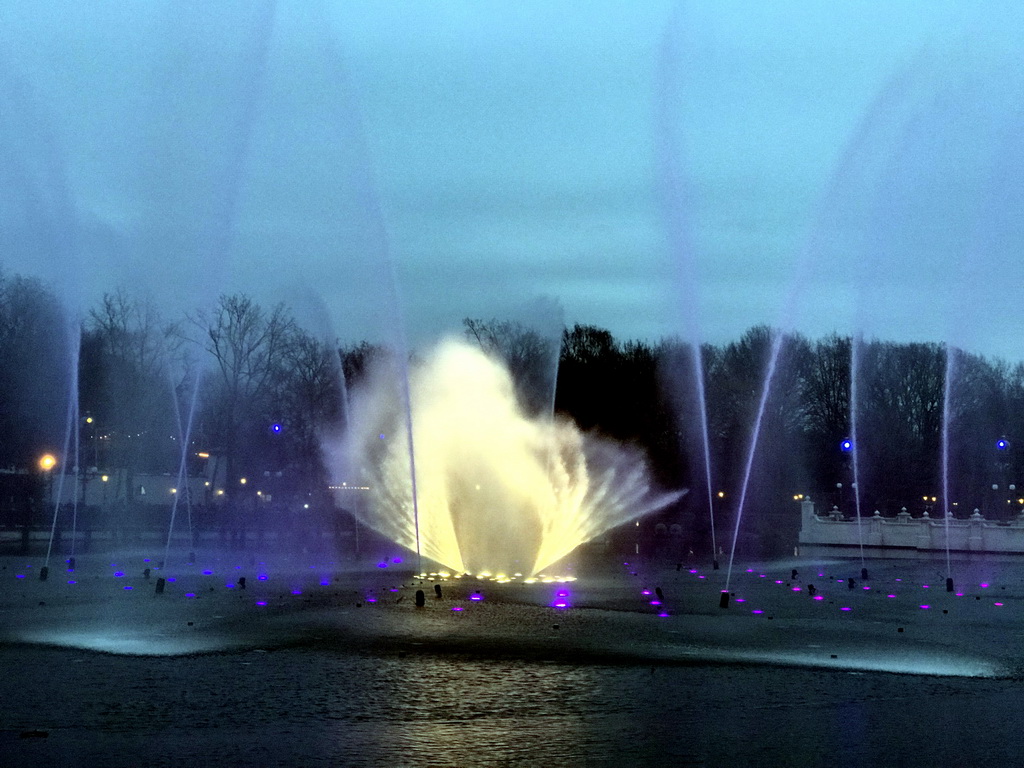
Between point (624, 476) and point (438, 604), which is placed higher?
point (624, 476)

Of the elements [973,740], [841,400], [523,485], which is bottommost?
[973,740]

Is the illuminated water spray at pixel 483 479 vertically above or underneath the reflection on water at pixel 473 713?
above

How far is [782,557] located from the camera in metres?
50.2

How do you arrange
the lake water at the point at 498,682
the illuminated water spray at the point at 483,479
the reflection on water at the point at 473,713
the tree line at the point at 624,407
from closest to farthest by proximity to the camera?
the reflection on water at the point at 473,713 → the lake water at the point at 498,682 → the illuminated water spray at the point at 483,479 → the tree line at the point at 624,407

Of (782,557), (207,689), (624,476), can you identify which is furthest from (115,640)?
(624,476)

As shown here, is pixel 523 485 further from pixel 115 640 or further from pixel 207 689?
pixel 207 689

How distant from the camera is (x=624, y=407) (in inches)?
3029

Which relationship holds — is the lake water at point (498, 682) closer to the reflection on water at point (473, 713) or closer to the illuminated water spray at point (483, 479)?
the reflection on water at point (473, 713)

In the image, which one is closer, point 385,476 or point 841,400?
point 385,476

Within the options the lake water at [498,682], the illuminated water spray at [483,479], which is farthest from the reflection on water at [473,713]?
the illuminated water spray at [483,479]

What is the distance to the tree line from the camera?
60.3m

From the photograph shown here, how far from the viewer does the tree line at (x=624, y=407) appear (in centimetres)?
6034

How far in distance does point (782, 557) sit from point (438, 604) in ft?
92.6

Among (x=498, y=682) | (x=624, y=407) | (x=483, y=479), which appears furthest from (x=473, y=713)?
(x=624, y=407)
